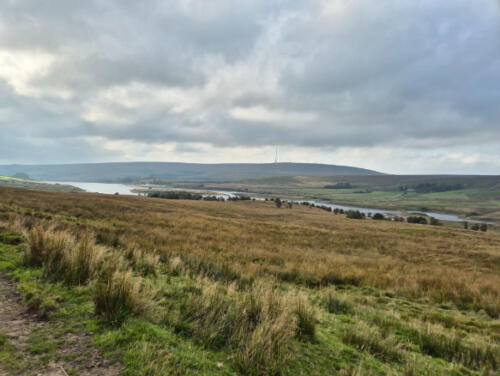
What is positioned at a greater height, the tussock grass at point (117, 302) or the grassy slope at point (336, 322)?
the tussock grass at point (117, 302)

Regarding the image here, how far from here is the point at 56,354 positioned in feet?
11.9

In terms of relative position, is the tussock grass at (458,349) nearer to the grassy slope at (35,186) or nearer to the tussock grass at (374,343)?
the tussock grass at (374,343)

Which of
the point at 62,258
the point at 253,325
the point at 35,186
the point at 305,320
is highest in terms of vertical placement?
the point at 62,258

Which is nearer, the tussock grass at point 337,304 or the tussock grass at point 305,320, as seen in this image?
the tussock grass at point 305,320

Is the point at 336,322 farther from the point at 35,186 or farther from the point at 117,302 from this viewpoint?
the point at 35,186

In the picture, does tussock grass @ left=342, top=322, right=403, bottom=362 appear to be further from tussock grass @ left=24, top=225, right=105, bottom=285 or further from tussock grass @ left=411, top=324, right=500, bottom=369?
tussock grass @ left=24, top=225, right=105, bottom=285

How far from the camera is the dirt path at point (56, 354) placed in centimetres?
332

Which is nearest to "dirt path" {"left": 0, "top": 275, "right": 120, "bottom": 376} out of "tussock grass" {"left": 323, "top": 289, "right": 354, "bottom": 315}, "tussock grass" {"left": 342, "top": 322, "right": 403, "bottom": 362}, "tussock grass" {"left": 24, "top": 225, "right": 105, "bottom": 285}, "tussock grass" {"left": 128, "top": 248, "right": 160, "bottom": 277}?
"tussock grass" {"left": 24, "top": 225, "right": 105, "bottom": 285}

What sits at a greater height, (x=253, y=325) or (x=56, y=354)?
(x=56, y=354)

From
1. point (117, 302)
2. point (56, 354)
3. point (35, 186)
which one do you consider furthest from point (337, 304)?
point (35, 186)

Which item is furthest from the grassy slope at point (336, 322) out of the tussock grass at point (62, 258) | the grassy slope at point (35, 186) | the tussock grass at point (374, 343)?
the grassy slope at point (35, 186)

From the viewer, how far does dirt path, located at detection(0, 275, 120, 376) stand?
131 inches

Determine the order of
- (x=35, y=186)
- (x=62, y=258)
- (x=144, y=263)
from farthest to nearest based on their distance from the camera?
(x=35, y=186) < (x=144, y=263) < (x=62, y=258)

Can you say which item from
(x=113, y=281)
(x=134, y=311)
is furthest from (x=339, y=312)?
(x=113, y=281)
